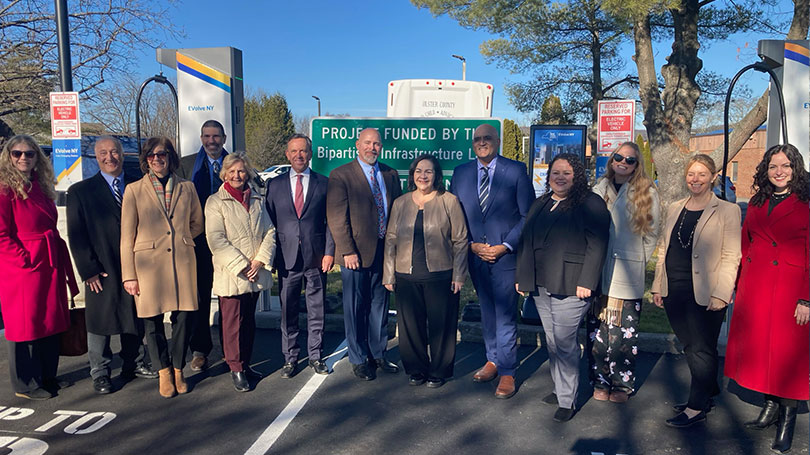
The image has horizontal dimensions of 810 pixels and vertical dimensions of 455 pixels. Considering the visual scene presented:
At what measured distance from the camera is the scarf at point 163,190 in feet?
14.9

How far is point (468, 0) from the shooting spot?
14719mm

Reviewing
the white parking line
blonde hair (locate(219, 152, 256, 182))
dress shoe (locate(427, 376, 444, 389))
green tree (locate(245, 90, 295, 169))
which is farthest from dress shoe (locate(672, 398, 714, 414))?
green tree (locate(245, 90, 295, 169))

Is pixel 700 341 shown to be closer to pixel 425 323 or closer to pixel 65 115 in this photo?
pixel 425 323

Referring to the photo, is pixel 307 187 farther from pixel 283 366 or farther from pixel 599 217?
pixel 599 217

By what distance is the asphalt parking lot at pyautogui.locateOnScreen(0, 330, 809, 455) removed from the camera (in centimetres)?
378

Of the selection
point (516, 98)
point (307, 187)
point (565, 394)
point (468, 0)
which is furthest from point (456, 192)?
point (516, 98)

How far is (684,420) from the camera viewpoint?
13.4ft

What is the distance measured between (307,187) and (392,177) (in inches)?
30.1

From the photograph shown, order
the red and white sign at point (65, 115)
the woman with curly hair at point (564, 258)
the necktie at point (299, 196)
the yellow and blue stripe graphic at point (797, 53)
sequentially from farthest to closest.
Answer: the red and white sign at point (65, 115) < the yellow and blue stripe graphic at point (797, 53) < the necktie at point (299, 196) < the woman with curly hair at point (564, 258)

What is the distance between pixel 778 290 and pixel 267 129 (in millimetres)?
36951

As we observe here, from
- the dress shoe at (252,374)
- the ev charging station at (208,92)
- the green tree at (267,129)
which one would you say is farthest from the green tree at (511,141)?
the dress shoe at (252,374)

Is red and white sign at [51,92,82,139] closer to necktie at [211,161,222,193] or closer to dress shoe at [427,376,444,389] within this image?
necktie at [211,161,222,193]

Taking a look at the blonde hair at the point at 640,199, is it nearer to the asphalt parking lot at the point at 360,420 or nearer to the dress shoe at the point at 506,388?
the asphalt parking lot at the point at 360,420

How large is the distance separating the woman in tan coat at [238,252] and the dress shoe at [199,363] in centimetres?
56
